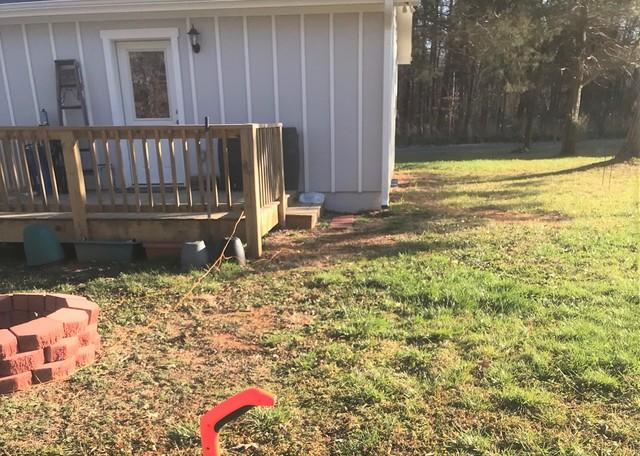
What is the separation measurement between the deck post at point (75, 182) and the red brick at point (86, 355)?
2.15 metres

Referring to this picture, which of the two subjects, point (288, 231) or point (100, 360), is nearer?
point (100, 360)

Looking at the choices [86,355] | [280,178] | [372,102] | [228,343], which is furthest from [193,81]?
[86,355]

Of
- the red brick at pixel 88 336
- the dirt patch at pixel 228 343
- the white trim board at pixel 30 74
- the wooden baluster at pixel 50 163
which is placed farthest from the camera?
the white trim board at pixel 30 74

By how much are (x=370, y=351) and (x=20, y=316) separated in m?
2.27

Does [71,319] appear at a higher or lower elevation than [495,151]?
higher

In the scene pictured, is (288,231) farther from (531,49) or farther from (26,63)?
(531,49)

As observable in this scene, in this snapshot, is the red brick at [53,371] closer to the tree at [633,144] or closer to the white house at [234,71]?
the white house at [234,71]

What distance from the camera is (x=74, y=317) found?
9.53ft

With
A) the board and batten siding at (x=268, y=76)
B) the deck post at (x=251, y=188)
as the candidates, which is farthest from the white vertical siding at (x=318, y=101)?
the deck post at (x=251, y=188)

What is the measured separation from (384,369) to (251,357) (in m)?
0.82

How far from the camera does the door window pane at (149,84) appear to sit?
22.6 feet

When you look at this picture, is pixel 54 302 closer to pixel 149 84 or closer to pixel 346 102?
pixel 149 84

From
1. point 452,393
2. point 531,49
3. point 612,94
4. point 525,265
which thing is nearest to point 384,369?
point 452,393

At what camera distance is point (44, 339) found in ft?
8.86
